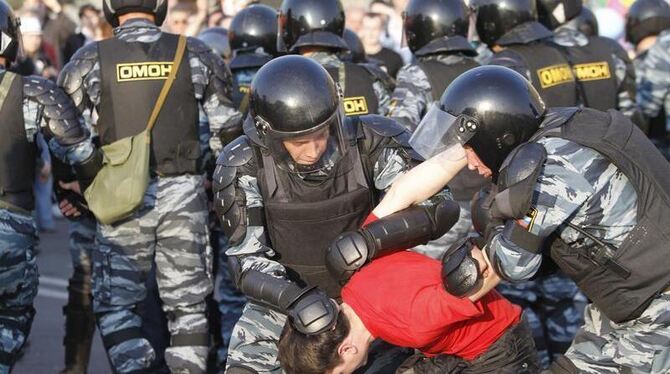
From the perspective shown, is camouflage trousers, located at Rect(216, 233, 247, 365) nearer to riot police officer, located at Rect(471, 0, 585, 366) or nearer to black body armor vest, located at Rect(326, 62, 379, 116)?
black body armor vest, located at Rect(326, 62, 379, 116)

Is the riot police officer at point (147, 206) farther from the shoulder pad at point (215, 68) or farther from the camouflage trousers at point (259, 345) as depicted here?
the camouflage trousers at point (259, 345)

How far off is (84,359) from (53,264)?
390cm

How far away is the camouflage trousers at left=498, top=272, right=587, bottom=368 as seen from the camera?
6594 mm

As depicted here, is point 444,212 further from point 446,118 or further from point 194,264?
point 194,264

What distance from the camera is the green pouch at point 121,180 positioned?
5.96m

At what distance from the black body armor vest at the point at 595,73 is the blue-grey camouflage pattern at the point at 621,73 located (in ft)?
0.25

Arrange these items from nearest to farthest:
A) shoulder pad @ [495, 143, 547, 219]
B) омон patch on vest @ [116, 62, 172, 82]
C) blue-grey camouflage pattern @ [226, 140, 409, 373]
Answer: shoulder pad @ [495, 143, 547, 219], blue-grey camouflage pattern @ [226, 140, 409, 373], омон patch on vest @ [116, 62, 172, 82]

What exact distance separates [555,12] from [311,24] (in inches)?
70.9

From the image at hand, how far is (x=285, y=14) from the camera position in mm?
6840

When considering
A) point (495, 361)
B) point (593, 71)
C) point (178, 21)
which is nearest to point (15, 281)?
point (495, 361)

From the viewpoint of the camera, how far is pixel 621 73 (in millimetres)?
7340

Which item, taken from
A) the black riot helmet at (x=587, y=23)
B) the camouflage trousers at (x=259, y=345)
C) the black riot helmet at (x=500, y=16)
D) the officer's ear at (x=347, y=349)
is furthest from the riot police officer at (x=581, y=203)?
the black riot helmet at (x=587, y=23)

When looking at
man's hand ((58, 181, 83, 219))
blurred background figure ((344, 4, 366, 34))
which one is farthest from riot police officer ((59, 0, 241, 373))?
blurred background figure ((344, 4, 366, 34))

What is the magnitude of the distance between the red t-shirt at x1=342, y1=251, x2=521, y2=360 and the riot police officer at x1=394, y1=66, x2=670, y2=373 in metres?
0.25
